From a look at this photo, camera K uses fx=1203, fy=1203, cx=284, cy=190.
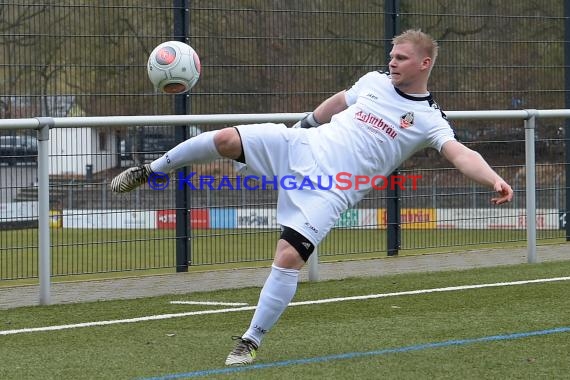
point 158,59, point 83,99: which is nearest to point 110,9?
point 83,99

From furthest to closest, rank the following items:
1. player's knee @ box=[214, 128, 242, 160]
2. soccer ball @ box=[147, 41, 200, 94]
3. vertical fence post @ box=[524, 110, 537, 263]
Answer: vertical fence post @ box=[524, 110, 537, 263]
soccer ball @ box=[147, 41, 200, 94]
player's knee @ box=[214, 128, 242, 160]

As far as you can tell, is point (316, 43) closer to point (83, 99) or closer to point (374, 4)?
point (374, 4)

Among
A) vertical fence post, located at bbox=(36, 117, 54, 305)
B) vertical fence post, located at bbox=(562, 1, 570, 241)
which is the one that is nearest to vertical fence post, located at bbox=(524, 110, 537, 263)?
vertical fence post, located at bbox=(562, 1, 570, 241)

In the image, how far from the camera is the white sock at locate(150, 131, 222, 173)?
6457 millimetres

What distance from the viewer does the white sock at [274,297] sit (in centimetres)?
635

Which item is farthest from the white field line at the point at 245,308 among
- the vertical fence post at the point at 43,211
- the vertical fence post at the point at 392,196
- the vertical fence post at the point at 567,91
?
the vertical fence post at the point at 567,91

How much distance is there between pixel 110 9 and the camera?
38.0 ft

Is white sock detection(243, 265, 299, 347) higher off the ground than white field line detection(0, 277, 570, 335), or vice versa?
white sock detection(243, 265, 299, 347)

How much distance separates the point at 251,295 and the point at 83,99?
9.63 feet

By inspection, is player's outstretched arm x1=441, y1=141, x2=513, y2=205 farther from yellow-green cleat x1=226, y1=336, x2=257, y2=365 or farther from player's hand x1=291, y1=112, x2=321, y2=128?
yellow-green cleat x1=226, y1=336, x2=257, y2=365

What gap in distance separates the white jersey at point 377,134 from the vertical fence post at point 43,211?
128 inches

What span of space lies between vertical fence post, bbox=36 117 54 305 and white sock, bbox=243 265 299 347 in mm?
3195

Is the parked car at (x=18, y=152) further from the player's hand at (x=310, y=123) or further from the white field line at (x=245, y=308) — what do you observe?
the player's hand at (x=310, y=123)

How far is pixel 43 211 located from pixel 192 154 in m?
3.01
